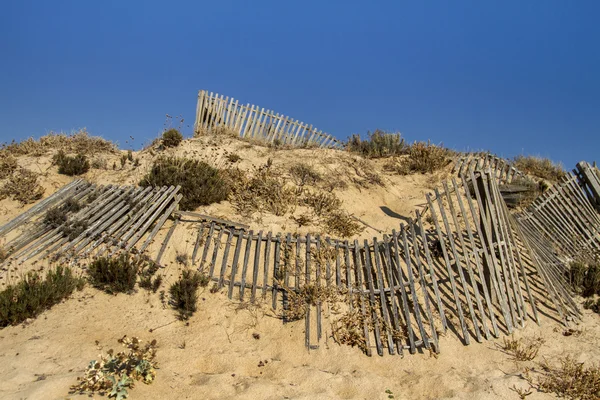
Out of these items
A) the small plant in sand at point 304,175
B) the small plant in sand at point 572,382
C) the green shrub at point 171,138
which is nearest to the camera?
the small plant in sand at point 572,382

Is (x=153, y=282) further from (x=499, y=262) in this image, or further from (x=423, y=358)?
(x=499, y=262)

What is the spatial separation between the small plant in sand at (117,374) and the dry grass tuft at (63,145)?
1001 cm

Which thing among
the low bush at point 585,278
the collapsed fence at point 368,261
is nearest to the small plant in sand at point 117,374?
the collapsed fence at point 368,261

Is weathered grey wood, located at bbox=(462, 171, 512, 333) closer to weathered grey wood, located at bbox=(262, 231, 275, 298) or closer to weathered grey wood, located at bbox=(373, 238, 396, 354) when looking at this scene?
weathered grey wood, located at bbox=(373, 238, 396, 354)

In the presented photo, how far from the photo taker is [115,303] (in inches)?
258

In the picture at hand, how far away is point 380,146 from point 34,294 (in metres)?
11.7

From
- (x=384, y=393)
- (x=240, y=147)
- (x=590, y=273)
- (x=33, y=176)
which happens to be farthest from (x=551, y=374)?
(x=33, y=176)

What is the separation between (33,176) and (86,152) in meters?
2.34

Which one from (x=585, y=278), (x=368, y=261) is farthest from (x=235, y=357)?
(x=585, y=278)

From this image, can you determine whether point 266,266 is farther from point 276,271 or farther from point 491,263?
point 491,263

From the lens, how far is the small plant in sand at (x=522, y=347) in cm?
582

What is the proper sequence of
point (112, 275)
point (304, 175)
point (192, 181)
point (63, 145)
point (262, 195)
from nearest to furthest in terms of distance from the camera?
point (112, 275), point (192, 181), point (262, 195), point (304, 175), point (63, 145)

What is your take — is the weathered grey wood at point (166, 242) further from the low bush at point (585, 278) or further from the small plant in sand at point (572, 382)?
the low bush at point (585, 278)

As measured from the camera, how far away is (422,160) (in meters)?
13.6
